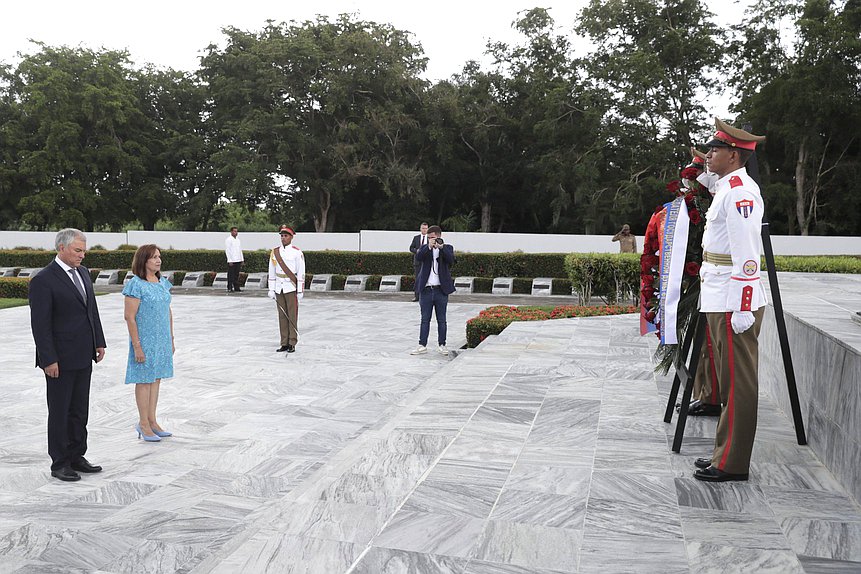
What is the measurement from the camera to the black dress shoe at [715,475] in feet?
12.9

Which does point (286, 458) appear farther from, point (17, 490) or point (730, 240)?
point (730, 240)

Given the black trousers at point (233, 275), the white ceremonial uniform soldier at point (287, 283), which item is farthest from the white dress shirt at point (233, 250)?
the white ceremonial uniform soldier at point (287, 283)

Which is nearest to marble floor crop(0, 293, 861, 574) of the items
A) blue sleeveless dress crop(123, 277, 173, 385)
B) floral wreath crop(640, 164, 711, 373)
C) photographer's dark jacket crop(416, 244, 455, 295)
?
blue sleeveless dress crop(123, 277, 173, 385)

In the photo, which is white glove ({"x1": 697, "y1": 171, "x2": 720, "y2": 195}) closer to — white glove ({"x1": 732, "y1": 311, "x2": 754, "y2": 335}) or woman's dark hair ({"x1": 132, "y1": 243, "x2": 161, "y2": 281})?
white glove ({"x1": 732, "y1": 311, "x2": 754, "y2": 335})

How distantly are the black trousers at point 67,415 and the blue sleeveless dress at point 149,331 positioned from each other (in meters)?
0.66

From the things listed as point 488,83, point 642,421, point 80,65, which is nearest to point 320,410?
point 642,421

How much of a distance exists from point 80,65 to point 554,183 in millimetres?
23616

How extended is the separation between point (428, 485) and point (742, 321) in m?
1.85

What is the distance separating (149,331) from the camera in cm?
571

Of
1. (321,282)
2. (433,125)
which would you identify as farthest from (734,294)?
(433,125)

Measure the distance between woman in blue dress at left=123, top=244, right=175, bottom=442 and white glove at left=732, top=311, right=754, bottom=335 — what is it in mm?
4060

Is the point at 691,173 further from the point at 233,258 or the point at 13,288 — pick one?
the point at 13,288

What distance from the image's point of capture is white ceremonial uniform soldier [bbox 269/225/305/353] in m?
10.2

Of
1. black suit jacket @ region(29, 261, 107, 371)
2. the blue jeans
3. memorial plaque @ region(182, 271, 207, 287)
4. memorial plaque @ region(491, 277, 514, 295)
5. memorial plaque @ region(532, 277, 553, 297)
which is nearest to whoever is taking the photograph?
black suit jacket @ region(29, 261, 107, 371)
